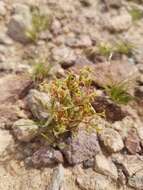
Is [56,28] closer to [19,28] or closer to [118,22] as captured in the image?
[19,28]

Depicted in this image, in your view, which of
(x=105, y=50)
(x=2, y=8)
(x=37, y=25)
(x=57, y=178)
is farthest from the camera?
(x=2, y=8)

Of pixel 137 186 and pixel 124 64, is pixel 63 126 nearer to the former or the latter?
pixel 137 186

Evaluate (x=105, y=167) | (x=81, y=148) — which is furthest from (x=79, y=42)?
(x=105, y=167)

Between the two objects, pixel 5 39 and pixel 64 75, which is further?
pixel 5 39

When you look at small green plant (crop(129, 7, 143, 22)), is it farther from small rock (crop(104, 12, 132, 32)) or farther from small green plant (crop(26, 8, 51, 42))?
small green plant (crop(26, 8, 51, 42))

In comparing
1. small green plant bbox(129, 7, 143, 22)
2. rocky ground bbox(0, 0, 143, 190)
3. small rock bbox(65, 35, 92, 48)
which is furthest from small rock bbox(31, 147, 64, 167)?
small green plant bbox(129, 7, 143, 22)

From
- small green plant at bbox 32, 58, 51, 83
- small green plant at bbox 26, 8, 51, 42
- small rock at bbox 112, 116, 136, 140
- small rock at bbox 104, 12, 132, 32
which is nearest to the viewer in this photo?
small rock at bbox 112, 116, 136, 140
